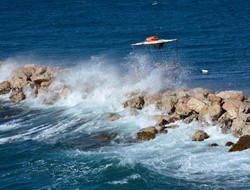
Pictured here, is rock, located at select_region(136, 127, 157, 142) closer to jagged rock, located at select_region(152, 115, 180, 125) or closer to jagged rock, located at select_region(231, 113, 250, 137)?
jagged rock, located at select_region(152, 115, 180, 125)

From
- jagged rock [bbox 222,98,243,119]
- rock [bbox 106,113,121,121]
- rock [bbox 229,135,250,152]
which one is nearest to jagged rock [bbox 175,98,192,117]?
jagged rock [bbox 222,98,243,119]

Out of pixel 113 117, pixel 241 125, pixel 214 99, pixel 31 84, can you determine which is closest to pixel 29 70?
pixel 31 84

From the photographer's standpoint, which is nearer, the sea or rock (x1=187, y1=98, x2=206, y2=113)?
the sea

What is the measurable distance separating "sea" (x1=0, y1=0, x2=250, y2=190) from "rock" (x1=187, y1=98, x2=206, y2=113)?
165cm

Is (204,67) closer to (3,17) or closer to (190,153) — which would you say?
(190,153)

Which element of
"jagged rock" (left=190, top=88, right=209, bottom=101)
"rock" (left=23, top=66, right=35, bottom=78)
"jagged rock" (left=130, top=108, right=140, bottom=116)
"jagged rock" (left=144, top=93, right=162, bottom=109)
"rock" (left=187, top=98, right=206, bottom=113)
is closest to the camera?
"rock" (left=187, top=98, right=206, bottom=113)

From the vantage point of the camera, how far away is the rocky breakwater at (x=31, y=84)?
67.7 m

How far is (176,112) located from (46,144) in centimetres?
1417

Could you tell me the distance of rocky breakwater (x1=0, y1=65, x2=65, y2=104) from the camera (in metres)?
67.7

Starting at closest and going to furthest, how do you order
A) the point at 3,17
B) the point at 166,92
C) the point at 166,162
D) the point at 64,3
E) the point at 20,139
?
the point at 166,162 < the point at 20,139 < the point at 166,92 < the point at 3,17 < the point at 64,3

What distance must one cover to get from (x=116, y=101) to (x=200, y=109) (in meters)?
13.4

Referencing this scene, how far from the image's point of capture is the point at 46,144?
51125 millimetres

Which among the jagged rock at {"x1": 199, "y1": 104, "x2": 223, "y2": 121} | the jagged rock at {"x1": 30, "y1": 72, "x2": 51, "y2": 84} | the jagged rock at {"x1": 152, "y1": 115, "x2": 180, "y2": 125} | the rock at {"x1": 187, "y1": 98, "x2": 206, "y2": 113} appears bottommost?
the jagged rock at {"x1": 152, "y1": 115, "x2": 180, "y2": 125}

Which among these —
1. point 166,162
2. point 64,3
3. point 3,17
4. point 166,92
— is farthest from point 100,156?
point 64,3
